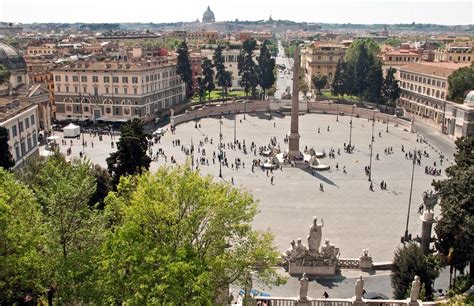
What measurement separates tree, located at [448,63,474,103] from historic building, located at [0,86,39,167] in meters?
60.8

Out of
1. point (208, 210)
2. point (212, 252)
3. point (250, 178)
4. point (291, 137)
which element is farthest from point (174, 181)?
point (291, 137)

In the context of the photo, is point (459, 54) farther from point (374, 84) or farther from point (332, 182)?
point (332, 182)

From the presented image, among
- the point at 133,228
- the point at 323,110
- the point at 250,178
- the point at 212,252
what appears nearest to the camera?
the point at 133,228

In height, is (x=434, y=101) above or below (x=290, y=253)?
above

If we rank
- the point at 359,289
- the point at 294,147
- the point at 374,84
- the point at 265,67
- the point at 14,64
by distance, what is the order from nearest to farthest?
the point at 359,289
the point at 294,147
the point at 14,64
the point at 374,84
the point at 265,67

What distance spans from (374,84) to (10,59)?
64.5 metres

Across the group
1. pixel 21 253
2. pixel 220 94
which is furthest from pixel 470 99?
pixel 21 253

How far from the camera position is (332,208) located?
4578 centimetres

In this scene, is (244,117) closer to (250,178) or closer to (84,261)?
(250,178)

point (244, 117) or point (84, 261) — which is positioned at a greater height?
point (84, 261)

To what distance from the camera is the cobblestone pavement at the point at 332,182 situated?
131 feet

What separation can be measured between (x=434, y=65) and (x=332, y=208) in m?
61.8

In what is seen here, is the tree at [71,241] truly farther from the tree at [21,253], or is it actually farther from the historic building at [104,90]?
the historic building at [104,90]

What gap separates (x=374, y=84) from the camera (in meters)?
99.7
